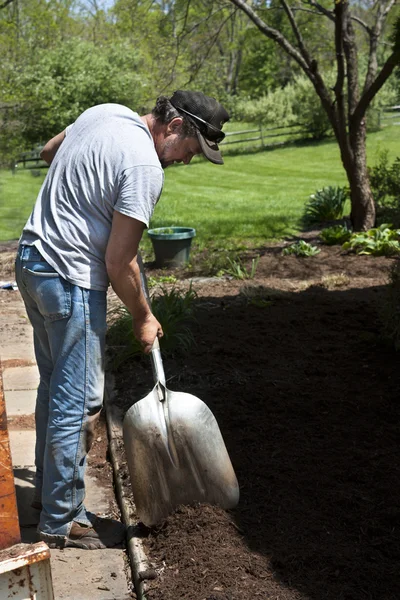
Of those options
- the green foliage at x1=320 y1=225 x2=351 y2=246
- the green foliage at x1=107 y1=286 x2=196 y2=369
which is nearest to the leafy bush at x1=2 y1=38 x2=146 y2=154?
the green foliage at x1=320 y1=225 x2=351 y2=246

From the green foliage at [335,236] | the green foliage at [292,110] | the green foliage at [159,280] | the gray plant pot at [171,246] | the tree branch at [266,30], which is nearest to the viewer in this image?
the green foliage at [159,280]

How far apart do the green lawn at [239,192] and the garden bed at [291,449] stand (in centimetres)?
446

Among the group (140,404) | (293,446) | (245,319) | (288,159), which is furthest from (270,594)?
(288,159)

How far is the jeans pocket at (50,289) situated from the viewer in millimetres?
2945

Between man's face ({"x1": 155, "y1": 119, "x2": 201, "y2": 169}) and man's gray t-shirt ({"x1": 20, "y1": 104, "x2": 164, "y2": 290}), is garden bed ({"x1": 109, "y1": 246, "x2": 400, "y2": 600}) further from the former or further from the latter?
man's face ({"x1": 155, "y1": 119, "x2": 201, "y2": 169})

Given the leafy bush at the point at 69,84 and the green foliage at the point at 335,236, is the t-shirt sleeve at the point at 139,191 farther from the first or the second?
the leafy bush at the point at 69,84

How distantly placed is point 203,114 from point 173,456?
139cm

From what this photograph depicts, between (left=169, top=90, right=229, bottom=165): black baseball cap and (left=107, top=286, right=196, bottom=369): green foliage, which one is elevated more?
(left=169, top=90, right=229, bottom=165): black baseball cap

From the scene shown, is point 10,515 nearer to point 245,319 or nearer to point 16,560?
point 16,560

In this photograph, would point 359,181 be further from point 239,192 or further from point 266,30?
point 239,192

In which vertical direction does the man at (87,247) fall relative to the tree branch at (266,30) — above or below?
below

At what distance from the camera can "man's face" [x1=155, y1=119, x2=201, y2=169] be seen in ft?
9.84

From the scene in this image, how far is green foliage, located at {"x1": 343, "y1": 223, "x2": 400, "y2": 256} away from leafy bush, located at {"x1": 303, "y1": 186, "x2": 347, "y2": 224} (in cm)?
220

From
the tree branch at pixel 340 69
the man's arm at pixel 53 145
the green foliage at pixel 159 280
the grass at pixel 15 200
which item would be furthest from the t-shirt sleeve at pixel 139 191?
the grass at pixel 15 200
